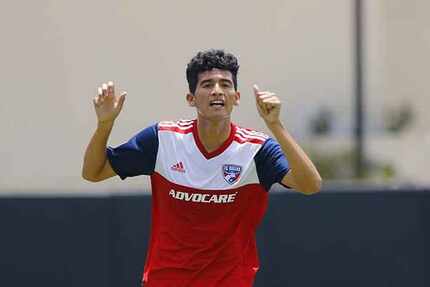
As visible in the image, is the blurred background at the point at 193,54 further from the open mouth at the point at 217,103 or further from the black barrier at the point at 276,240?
the open mouth at the point at 217,103

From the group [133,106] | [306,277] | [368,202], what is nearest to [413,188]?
[368,202]

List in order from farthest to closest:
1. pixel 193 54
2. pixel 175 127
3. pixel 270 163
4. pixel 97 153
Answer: pixel 193 54 < pixel 175 127 < pixel 270 163 < pixel 97 153

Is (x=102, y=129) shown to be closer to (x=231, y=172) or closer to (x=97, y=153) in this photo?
(x=97, y=153)

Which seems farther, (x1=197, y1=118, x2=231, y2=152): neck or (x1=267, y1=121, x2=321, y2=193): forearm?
(x1=197, y1=118, x2=231, y2=152): neck

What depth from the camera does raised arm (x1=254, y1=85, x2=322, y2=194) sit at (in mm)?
5738

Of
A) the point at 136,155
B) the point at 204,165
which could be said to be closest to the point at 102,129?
the point at 136,155

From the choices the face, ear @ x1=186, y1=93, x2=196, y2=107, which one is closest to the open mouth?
the face

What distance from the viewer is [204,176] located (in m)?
6.13

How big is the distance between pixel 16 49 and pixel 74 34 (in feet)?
4.45

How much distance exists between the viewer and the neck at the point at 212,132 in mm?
6105

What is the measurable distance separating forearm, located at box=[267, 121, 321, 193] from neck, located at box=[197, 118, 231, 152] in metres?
0.38

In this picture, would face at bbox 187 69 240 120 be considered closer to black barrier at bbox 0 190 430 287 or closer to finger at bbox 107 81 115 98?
finger at bbox 107 81 115 98

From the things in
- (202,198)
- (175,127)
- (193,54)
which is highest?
(175,127)

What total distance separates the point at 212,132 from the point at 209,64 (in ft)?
1.15
